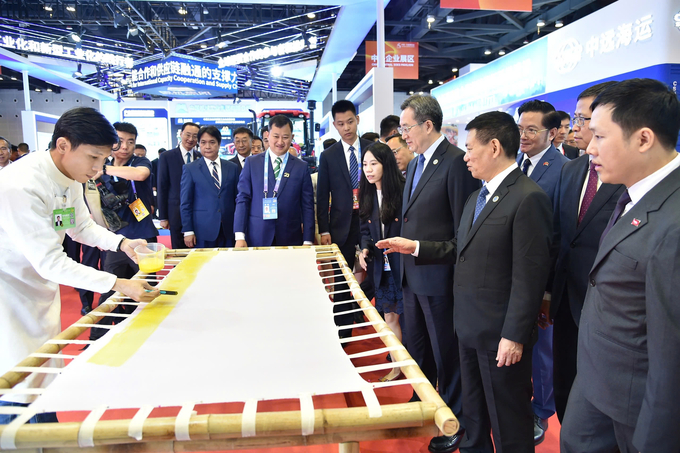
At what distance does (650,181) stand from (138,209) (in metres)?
2.94

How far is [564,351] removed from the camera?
1.73m

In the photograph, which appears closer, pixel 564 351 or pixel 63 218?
pixel 63 218

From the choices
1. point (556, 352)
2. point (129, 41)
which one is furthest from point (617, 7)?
point (129, 41)

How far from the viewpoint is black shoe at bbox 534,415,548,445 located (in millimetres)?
1978

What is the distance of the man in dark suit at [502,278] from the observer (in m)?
1.42

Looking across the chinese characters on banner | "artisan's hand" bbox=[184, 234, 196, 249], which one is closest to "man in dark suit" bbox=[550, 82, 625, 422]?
"artisan's hand" bbox=[184, 234, 196, 249]

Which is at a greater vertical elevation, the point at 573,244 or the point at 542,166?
the point at 542,166

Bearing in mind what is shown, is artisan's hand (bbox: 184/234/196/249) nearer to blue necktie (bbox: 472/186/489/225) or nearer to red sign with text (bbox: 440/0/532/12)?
blue necktie (bbox: 472/186/489/225)

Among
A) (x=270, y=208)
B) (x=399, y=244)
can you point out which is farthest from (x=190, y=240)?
(x=399, y=244)

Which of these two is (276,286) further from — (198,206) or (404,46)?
(404,46)

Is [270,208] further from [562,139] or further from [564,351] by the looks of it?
[562,139]

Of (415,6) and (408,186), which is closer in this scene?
(408,186)

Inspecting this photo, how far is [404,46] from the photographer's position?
8.41 metres

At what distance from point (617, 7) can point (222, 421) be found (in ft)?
17.4
